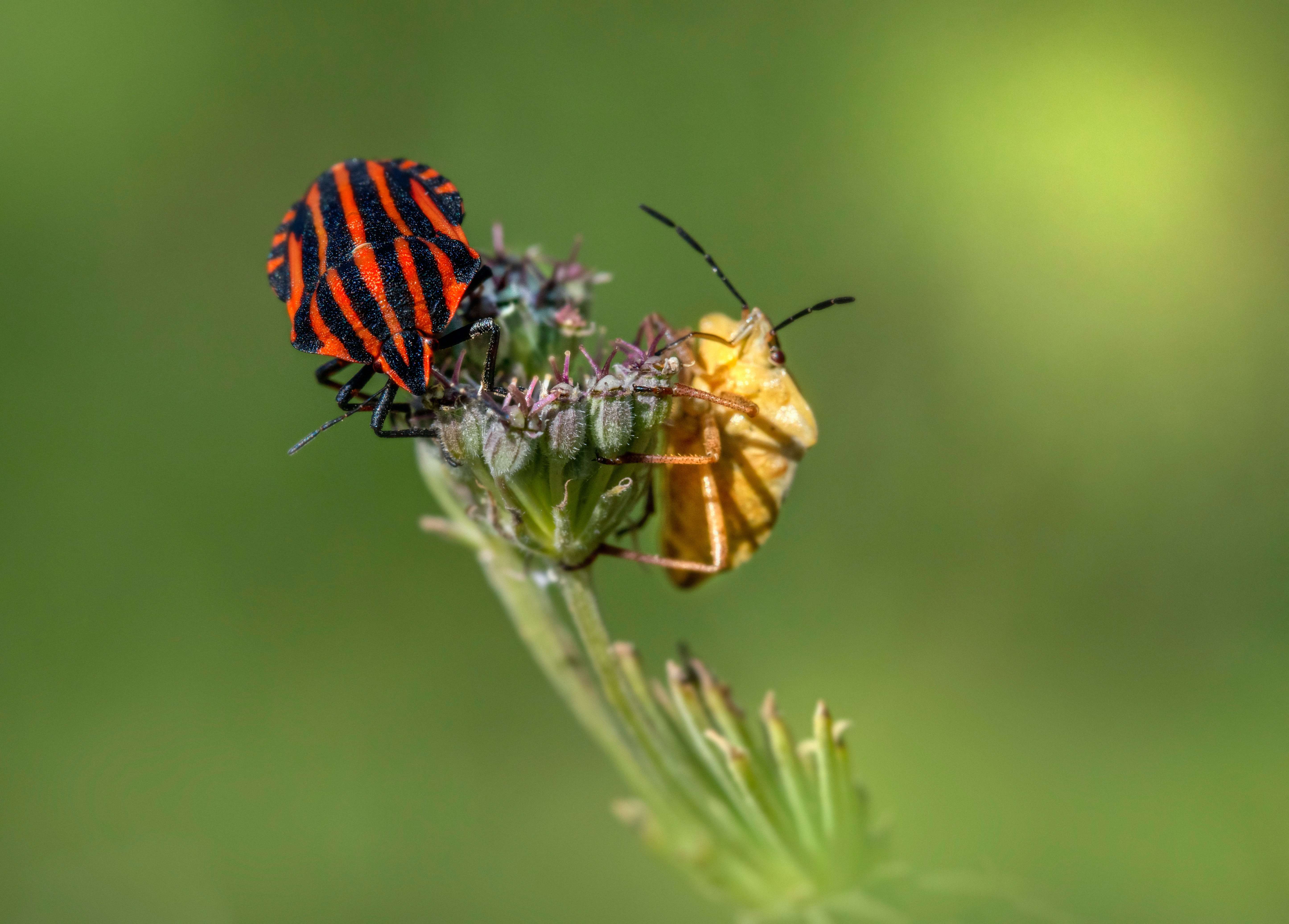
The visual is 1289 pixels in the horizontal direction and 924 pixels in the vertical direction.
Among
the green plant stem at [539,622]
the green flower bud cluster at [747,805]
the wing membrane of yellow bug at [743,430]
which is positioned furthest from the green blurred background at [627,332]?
the wing membrane of yellow bug at [743,430]

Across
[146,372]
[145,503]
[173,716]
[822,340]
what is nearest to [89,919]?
[173,716]

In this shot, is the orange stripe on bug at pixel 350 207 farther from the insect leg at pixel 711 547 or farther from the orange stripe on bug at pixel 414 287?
the insect leg at pixel 711 547

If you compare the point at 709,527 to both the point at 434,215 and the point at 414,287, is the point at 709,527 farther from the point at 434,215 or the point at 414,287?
the point at 434,215

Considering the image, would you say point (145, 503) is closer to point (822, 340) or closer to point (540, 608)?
point (540, 608)

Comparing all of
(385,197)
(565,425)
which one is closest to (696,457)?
(565,425)

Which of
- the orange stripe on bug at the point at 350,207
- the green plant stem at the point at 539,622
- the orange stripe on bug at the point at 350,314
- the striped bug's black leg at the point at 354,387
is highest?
the orange stripe on bug at the point at 350,207
